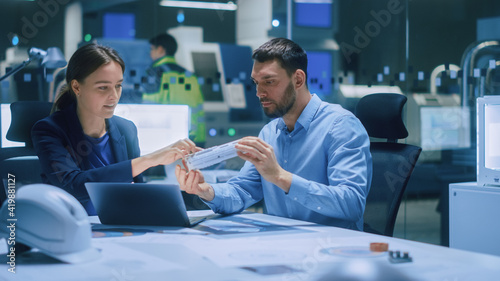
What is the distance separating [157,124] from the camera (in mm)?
3900

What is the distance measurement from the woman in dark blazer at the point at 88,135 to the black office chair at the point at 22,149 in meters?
0.59

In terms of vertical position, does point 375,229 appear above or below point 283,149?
below

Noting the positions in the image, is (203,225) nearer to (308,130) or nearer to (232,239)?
(232,239)

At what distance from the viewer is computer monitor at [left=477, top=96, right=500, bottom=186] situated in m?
2.84

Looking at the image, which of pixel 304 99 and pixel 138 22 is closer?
pixel 304 99

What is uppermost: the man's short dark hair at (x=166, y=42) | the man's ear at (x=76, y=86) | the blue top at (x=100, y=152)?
the man's short dark hair at (x=166, y=42)

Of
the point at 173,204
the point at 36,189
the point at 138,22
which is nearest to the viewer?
the point at 36,189

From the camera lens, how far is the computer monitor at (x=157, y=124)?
387 cm

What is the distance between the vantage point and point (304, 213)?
2.15m

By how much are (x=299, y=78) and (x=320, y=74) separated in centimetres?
272

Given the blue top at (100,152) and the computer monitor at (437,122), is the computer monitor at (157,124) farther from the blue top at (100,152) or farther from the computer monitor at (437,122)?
the computer monitor at (437,122)

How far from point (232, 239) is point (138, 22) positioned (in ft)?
10.7

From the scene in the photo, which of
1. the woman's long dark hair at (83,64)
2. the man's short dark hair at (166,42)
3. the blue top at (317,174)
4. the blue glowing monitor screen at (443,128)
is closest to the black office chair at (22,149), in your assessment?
the woman's long dark hair at (83,64)

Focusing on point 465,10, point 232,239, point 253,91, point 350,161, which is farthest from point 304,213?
point 465,10
